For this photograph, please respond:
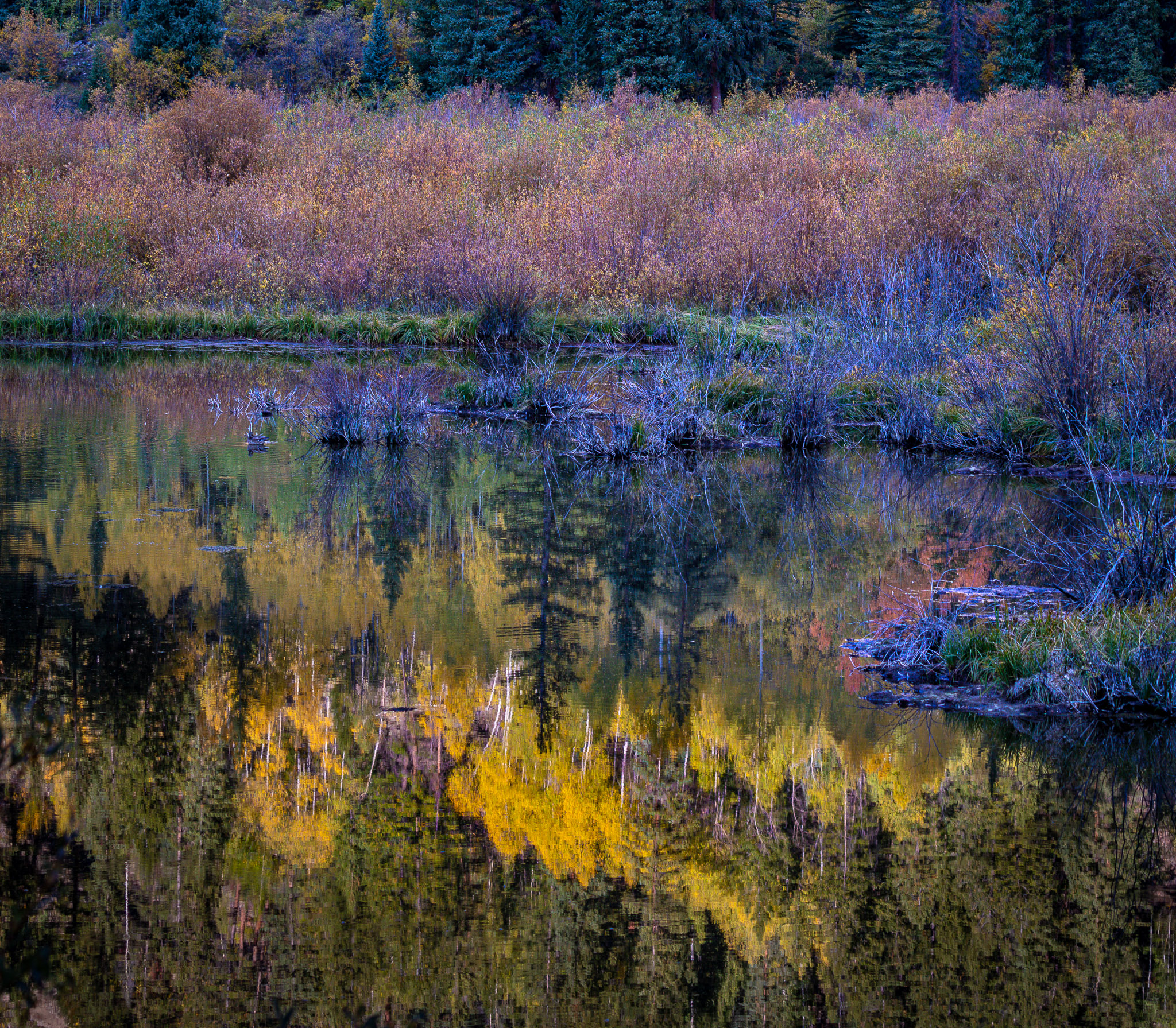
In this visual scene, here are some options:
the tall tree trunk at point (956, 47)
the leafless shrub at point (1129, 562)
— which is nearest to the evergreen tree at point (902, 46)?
the tall tree trunk at point (956, 47)

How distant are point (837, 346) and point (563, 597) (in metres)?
9.94

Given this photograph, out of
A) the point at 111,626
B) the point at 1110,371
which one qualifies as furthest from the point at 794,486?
the point at 111,626

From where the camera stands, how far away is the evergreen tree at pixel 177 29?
4450cm

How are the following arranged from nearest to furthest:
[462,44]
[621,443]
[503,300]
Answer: [621,443], [503,300], [462,44]

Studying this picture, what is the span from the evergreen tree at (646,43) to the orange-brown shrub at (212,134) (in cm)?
1500

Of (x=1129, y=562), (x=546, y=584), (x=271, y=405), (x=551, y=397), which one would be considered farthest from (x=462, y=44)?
(x=1129, y=562)

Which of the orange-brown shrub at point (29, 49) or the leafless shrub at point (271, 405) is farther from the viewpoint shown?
the orange-brown shrub at point (29, 49)

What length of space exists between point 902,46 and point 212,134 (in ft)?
89.7

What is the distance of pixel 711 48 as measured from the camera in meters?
45.7

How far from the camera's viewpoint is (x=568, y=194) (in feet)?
94.7

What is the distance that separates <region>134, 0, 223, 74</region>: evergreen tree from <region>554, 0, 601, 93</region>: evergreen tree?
11.7 metres

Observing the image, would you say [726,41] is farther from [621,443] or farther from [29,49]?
[621,443]

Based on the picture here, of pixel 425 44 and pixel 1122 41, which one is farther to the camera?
pixel 425 44

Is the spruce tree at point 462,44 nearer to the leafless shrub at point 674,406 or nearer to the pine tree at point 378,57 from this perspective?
the pine tree at point 378,57
